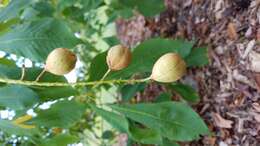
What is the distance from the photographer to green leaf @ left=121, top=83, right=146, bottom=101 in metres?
1.31

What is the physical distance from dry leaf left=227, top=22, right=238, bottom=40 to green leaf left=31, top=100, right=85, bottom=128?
41 centimetres

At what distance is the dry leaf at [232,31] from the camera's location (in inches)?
43.9

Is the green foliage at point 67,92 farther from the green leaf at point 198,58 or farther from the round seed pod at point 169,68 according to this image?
the round seed pod at point 169,68

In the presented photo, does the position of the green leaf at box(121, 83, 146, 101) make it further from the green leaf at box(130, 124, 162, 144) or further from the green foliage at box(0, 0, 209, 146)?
the green leaf at box(130, 124, 162, 144)

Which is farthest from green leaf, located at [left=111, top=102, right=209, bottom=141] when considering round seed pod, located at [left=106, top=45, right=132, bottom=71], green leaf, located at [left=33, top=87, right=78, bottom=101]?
round seed pod, located at [left=106, top=45, right=132, bottom=71]

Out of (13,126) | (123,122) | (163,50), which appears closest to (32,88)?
(13,126)

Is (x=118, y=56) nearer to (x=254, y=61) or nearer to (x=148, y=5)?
(x=254, y=61)

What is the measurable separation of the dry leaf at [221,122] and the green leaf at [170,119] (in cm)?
14

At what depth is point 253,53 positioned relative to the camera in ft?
3.38

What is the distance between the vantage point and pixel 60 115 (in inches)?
39.8

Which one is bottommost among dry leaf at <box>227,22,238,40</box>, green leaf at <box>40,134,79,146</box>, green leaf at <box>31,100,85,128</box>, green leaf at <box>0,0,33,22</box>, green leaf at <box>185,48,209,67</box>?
green leaf at <box>40,134,79,146</box>

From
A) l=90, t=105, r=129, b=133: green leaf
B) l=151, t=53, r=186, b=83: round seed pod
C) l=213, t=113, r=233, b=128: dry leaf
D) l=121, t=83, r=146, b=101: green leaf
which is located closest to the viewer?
l=151, t=53, r=186, b=83: round seed pod

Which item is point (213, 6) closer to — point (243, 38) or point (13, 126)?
point (243, 38)

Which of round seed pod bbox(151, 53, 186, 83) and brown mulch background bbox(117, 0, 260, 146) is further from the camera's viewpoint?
brown mulch background bbox(117, 0, 260, 146)
